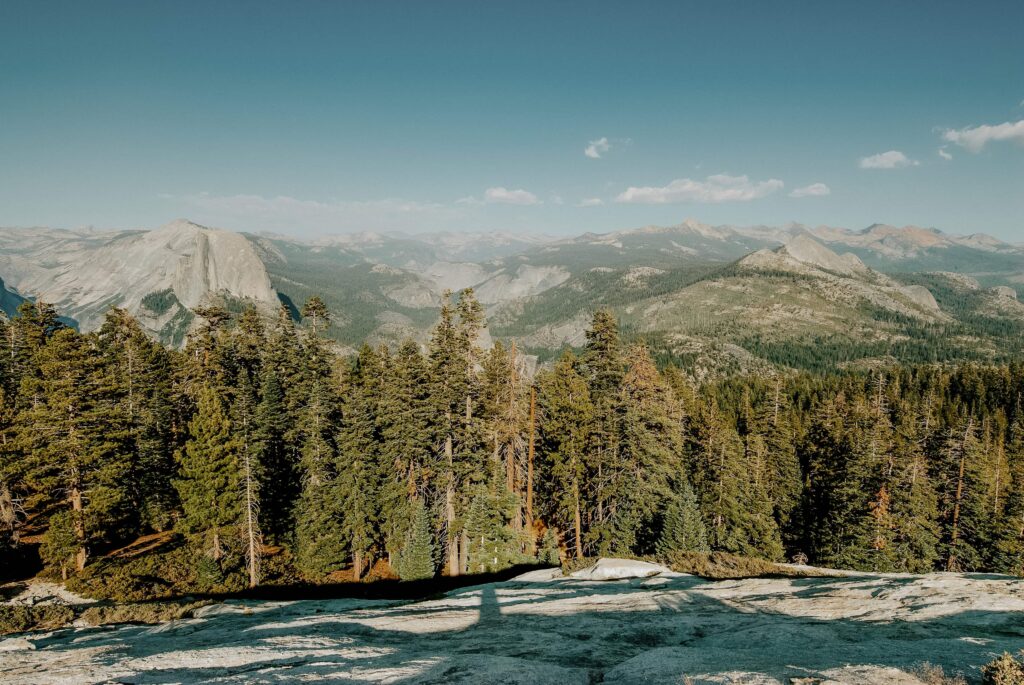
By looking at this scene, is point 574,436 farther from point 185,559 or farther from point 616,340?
point 185,559

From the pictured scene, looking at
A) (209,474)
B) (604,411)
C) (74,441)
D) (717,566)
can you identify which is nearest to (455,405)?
(604,411)

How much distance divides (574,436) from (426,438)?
10718mm

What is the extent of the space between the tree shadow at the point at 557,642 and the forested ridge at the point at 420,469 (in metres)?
16.1

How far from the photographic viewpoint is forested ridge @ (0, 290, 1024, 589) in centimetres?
3097

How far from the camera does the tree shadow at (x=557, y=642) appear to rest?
7.32m

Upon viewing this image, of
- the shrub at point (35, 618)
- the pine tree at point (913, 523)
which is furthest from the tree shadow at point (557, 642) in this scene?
the pine tree at point (913, 523)

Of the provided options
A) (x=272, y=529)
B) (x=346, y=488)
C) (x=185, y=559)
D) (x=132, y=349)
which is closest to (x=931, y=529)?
(x=346, y=488)

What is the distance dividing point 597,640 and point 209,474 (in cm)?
3364

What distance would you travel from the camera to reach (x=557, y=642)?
31.7ft

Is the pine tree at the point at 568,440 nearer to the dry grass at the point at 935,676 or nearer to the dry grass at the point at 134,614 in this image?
the dry grass at the point at 134,614

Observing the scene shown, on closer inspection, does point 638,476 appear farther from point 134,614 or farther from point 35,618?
point 35,618

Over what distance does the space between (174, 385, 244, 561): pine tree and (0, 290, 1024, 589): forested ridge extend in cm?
16

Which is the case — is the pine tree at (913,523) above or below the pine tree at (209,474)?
below

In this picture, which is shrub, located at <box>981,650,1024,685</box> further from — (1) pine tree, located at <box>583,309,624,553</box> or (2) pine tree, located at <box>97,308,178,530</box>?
(2) pine tree, located at <box>97,308,178,530</box>
